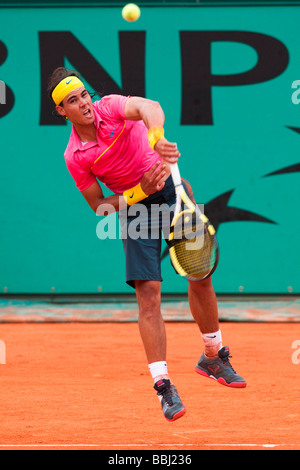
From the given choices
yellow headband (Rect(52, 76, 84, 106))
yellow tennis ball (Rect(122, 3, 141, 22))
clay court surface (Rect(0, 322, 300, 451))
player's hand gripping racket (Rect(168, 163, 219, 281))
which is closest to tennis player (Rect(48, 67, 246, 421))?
yellow headband (Rect(52, 76, 84, 106))

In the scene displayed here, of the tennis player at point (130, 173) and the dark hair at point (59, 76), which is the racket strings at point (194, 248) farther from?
the dark hair at point (59, 76)

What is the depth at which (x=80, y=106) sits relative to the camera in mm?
4652

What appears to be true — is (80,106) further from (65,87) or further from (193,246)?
(193,246)

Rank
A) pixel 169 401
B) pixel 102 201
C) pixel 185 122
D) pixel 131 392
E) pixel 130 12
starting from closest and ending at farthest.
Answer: pixel 169 401 < pixel 102 201 < pixel 131 392 < pixel 130 12 < pixel 185 122

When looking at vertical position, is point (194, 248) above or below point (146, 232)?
below

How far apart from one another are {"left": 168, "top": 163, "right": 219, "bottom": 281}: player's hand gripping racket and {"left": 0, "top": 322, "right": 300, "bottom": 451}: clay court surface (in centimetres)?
99

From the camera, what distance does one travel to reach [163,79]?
9.41 metres

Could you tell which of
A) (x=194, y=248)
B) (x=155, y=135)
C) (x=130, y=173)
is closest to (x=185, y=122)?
(x=130, y=173)

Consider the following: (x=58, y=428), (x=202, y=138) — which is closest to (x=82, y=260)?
(x=202, y=138)

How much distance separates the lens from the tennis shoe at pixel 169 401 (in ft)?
14.6

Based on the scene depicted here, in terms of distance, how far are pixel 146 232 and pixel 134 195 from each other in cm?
22

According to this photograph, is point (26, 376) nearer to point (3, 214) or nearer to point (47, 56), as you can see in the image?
point (3, 214)

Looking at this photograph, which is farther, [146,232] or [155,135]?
[146,232]

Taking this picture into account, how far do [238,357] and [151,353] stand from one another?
2678 millimetres
